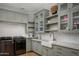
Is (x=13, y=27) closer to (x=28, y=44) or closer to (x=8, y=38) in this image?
(x=8, y=38)

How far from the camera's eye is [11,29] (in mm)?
2035

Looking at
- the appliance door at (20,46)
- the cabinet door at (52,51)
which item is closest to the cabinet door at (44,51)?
the cabinet door at (52,51)

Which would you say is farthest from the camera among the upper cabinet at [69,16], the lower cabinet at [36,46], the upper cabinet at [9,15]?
the lower cabinet at [36,46]

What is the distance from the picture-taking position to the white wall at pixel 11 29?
1.98 meters

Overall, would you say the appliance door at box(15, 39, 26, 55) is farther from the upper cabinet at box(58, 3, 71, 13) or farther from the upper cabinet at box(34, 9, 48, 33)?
the upper cabinet at box(58, 3, 71, 13)

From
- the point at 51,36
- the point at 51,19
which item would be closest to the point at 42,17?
the point at 51,19

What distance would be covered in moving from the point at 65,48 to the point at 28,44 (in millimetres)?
1117

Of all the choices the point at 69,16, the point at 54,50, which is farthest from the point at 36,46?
the point at 69,16

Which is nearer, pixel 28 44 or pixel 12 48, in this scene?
pixel 12 48

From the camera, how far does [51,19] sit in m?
2.53

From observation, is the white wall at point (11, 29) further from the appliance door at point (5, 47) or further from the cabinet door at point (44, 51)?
the cabinet door at point (44, 51)

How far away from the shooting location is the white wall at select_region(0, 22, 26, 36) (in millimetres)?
1985

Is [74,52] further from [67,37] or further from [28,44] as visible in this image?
[28,44]

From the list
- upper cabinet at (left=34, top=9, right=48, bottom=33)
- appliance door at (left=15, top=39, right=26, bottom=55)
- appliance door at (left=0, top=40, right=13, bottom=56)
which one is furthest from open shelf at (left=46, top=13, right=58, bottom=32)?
appliance door at (left=0, top=40, right=13, bottom=56)
